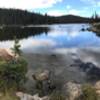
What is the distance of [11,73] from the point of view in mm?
15297

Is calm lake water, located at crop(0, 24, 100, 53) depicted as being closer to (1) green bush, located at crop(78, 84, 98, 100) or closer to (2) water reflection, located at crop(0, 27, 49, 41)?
(2) water reflection, located at crop(0, 27, 49, 41)

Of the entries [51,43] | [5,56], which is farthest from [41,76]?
[51,43]

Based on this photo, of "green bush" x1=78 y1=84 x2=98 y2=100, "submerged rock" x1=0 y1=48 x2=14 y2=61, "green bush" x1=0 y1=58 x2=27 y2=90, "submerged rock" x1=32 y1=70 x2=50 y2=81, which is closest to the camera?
"green bush" x1=78 y1=84 x2=98 y2=100

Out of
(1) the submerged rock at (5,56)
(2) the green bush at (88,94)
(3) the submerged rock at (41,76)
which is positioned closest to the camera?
(2) the green bush at (88,94)

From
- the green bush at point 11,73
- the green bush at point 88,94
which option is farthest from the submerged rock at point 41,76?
the green bush at point 88,94

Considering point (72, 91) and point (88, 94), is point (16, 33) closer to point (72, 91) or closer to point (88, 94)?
point (72, 91)

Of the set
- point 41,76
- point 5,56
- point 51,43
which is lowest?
point 51,43

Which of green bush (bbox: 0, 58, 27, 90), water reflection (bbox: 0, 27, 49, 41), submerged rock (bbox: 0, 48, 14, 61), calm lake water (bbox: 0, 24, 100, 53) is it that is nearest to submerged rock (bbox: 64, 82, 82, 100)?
green bush (bbox: 0, 58, 27, 90)

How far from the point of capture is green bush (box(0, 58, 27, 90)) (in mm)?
15031

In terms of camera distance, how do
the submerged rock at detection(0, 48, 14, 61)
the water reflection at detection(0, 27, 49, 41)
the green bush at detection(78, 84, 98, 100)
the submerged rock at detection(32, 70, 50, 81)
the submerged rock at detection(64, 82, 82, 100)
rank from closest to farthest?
1. the green bush at detection(78, 84, 98, 100)
2. the submerged rock at detection(64, 82, 82, 100)
3. the submerged rock at detection(0, 48, 14, 61)
4. the submerged rock at detection(32, 70, 50, 81)
5. the water reflection at detection(0, 27, 49, 41)

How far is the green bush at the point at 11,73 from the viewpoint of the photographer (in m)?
15.0

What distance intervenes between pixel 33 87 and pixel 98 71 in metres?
9.18

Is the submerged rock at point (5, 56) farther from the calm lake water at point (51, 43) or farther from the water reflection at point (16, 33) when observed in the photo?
the water reflection at point (16, 33)

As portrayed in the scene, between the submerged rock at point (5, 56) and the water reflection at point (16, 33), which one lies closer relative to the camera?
the submerged rock at point (5, 56)
